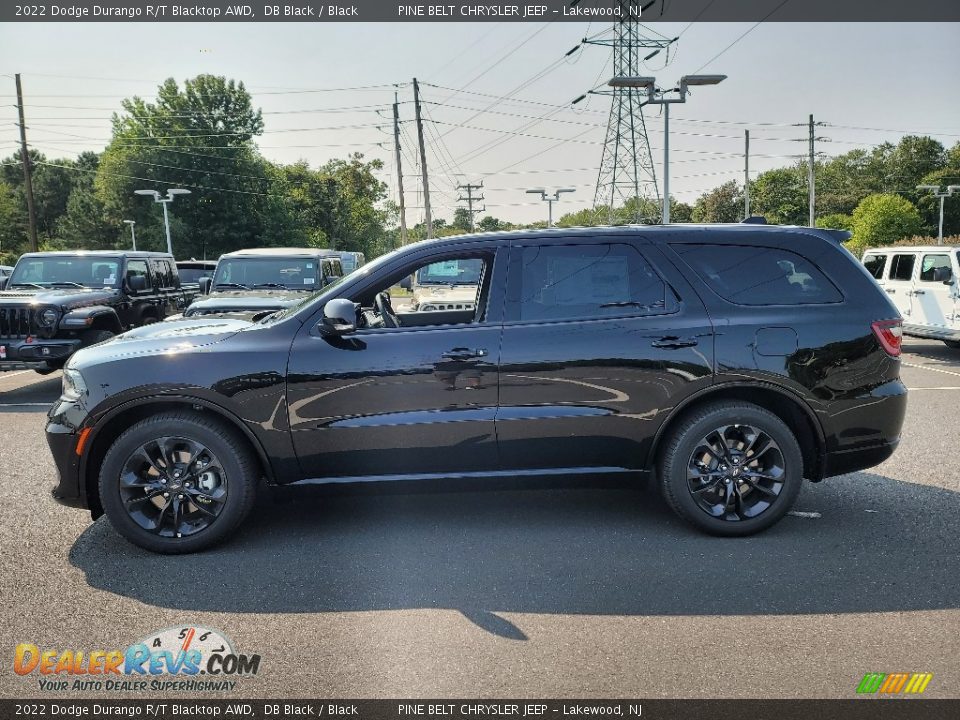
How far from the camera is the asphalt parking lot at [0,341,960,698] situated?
3115 millimetres

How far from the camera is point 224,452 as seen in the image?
4.39 meters

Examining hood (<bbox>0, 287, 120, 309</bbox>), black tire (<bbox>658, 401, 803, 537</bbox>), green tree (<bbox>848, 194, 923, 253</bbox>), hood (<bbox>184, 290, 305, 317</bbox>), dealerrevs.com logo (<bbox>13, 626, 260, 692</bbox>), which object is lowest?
dealerrevs.com logo (<bbox>13, 626, 260, 692</bbox>)

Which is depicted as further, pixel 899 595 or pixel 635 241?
pixel 635 241

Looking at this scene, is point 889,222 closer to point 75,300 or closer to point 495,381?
point 75,300

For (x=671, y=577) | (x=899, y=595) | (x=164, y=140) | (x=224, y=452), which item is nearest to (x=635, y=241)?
(x=671, y=577)

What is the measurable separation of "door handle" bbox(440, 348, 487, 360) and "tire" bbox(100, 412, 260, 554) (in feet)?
4.25

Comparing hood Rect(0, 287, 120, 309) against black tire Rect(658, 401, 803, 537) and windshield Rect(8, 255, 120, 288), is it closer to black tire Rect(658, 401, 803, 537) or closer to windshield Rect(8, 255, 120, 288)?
windshield Rect(8, 255, 120, 288)

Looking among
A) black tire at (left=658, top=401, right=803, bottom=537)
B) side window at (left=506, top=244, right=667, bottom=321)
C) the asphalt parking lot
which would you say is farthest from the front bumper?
black tire at (left=658, top=401, right=803, bottom=537)

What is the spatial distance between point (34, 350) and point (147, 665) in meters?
7.91

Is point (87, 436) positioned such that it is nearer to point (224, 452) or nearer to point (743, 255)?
point (224, 452)

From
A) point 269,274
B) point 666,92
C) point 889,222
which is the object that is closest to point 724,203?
point 889,222

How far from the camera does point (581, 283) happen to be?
4.63 m

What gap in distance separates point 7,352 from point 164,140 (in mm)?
60524

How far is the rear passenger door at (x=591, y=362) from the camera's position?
14.6 feet
